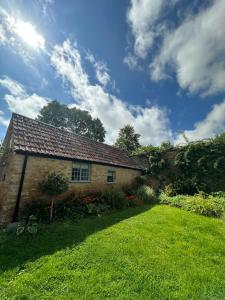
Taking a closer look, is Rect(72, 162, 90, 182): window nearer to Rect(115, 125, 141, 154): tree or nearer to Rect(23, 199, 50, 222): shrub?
Rect(23, 199, 50, 222): shrub

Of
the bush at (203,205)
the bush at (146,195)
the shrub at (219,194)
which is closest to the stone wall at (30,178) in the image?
the bush at (146,195)

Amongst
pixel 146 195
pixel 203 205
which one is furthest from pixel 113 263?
pixel 146 195

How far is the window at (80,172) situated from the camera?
393 inches

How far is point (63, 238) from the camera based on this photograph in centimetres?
550

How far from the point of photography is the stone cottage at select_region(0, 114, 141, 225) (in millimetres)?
7008

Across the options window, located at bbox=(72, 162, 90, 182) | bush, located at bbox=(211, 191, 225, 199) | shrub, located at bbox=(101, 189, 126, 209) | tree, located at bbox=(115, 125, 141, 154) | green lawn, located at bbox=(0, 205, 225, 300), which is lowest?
green lawn, located at bbox=(0, 205, 225, 300)

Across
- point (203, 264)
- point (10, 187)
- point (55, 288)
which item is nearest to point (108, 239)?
point (55, 288)

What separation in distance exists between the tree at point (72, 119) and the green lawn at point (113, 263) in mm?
29855

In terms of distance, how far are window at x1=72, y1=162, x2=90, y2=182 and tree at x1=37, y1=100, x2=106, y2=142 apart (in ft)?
83.1

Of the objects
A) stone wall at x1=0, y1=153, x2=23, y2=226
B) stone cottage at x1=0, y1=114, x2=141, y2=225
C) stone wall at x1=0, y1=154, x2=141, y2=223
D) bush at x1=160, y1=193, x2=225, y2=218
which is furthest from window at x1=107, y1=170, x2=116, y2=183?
stone wall at x1=0, y1=153, x2=23, y2=226

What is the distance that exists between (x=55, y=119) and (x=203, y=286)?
1342 inches

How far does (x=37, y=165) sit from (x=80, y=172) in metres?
3.10

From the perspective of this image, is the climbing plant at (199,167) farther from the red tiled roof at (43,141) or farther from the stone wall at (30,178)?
the stone wall at (30,178)

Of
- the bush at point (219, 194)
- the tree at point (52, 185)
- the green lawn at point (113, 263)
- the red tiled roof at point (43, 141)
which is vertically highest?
the red tiled roof at point (43, 141)
